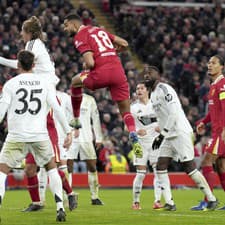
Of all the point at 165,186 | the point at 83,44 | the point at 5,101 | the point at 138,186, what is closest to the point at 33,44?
the point at 83,44

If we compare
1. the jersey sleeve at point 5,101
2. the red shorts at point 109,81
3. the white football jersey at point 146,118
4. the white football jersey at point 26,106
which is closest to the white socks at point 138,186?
the white football jersey at point 146,118

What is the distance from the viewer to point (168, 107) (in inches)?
595

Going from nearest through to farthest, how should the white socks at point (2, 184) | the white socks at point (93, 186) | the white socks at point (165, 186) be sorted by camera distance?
the white socks at point (2, 184), the white socks at point (165, 186), the white socks at point (93, 186)

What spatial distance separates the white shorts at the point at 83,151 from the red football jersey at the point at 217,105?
403 centimetres

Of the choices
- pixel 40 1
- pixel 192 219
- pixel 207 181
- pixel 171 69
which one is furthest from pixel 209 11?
pixel 192 219

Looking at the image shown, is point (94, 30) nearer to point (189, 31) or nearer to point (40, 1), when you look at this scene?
point (40, 1)

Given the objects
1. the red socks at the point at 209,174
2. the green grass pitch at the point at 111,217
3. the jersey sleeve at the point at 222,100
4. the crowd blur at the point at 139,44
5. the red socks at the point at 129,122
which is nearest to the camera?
the green grass pitch at the point at 111,217

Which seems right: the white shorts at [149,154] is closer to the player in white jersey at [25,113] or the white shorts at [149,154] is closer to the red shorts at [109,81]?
the red shorts at [109,81]

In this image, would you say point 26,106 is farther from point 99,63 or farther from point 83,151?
point 83,151

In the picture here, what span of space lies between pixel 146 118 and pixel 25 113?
229 inches

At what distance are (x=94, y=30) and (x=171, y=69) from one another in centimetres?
1911

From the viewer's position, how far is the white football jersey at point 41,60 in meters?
13.7

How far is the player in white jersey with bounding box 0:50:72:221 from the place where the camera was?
11.7 meters

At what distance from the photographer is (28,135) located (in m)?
11.7
